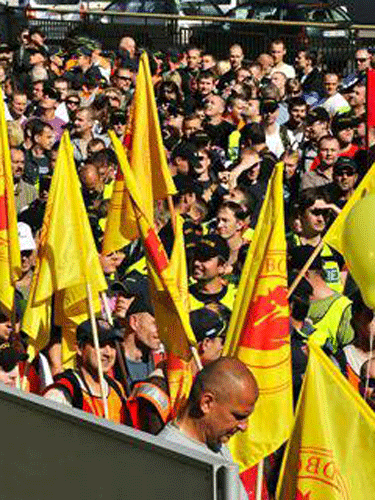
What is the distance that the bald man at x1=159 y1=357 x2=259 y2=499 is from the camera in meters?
5.43

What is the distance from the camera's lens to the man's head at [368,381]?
7520mm

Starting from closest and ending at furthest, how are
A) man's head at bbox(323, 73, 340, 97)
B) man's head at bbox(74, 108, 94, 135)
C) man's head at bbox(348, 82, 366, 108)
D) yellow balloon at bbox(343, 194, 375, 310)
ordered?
yellow balloon at bbox(343, 194, 375, 310) → man's head at bbox(74, 108, 94, 135) → man's head at bbox(348, 82, 366, 108) → man's head at bbox(323, 73, 340, 97)

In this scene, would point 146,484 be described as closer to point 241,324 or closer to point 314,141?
point 241,324

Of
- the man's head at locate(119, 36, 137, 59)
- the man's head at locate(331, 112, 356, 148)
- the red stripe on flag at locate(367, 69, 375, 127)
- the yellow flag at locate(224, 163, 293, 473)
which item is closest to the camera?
the yellow flag at locate(224, 163, 293, 473)

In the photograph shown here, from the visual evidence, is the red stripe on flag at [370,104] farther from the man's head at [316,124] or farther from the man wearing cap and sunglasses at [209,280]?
the man wearing cap and sunglasses at [209,280]

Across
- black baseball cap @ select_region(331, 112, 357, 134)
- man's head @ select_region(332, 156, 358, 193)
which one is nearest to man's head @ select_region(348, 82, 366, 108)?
black baseball cap @ select_region(331, 112, 357, 134)

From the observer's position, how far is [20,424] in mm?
4207

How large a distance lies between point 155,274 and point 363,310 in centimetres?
111

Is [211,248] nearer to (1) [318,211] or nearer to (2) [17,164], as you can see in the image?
(1) [318,211]

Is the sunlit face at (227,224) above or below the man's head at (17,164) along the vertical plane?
above

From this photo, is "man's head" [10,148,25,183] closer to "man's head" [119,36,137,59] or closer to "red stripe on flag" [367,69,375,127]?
"red stripe on flag" [367,69,375,127]

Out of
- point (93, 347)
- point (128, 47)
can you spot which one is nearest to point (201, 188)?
point (93, 347)

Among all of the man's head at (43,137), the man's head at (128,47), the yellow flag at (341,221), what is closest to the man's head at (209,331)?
the yellow flag at (341,221)

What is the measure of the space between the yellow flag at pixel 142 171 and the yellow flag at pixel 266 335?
184 cm
